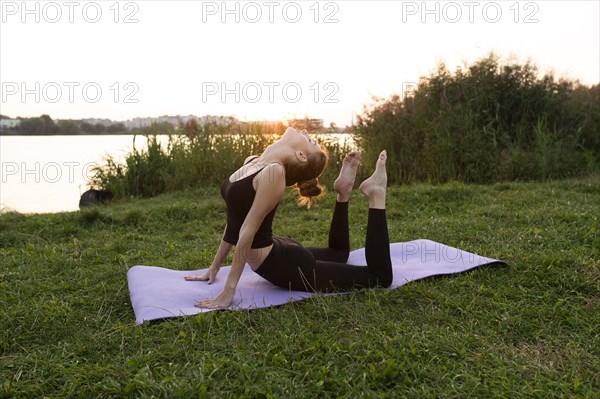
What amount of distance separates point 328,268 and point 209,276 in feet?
2.69

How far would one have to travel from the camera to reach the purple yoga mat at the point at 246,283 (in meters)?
2.88

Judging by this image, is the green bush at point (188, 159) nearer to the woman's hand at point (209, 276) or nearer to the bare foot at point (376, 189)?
the woman's hand at point (209, 276)

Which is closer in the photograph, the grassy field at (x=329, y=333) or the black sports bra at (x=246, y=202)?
the grassy field at (x=329, y=333)

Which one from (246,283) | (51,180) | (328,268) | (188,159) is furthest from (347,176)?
(51,180)

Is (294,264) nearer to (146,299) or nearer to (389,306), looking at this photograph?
(389,306)

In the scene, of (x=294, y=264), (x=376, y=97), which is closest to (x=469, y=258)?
(x=294, y=264)

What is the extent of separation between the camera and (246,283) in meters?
3.33

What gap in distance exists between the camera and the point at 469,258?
3.62 m

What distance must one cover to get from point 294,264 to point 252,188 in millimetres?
507

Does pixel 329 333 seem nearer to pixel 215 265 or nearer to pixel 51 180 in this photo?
pixel 215 265

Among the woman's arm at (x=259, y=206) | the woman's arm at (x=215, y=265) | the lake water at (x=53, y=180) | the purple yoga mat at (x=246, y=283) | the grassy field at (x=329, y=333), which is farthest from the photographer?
the lake water at (x=53, y=180)

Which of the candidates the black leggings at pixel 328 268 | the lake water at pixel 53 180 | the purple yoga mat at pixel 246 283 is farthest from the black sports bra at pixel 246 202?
the lake water at pixel 53 180

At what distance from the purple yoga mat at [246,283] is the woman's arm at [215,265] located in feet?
0.14

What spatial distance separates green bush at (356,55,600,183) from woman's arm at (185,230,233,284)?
4827mm
